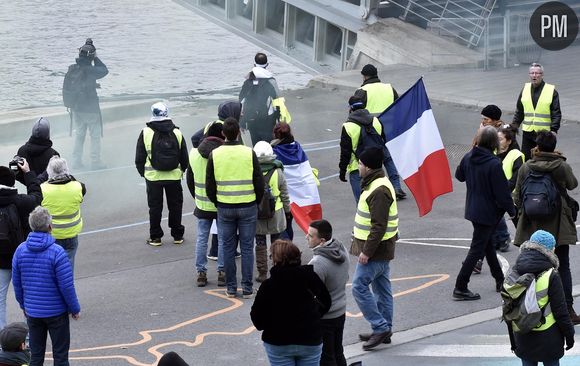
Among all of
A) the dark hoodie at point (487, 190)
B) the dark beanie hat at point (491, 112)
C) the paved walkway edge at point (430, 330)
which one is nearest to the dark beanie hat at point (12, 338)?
the paved walkway edge at point (430, 330)

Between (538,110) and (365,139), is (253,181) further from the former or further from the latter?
(538,110)

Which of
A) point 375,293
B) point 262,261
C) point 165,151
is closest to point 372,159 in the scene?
point 375,293

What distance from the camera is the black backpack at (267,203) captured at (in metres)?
11.4

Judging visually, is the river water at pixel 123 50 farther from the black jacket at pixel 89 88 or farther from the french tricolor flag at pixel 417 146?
the french tricolor flag at pixel 417 146

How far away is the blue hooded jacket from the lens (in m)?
9.01

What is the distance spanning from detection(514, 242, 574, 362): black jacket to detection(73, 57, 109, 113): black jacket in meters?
11.0

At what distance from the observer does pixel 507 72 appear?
955 inches

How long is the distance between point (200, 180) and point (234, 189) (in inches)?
41.0

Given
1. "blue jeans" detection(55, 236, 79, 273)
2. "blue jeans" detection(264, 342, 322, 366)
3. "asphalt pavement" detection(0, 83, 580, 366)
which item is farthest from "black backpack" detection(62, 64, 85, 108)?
"blue jeans" detection(264, 342, 322, 366)

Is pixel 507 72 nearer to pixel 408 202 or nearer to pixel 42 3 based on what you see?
pixel 408 202

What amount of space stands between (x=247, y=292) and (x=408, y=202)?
434 cm

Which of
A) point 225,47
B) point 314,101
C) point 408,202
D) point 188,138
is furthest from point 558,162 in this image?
point 225,47

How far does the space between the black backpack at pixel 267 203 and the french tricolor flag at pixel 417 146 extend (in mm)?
1717

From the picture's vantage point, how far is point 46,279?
9016 millimetres
